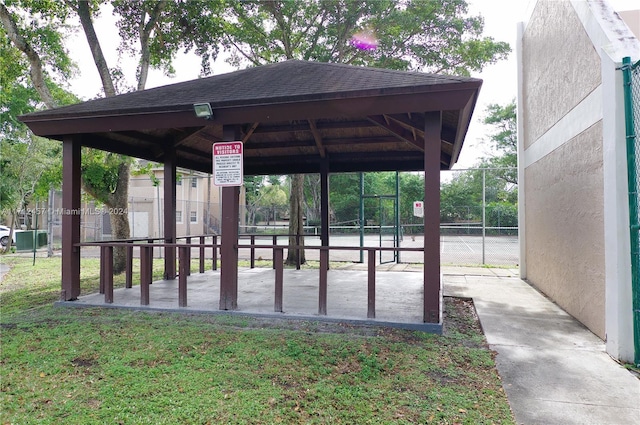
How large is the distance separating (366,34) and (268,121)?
865 centimetres

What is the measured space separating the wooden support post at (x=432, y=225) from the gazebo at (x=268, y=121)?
11mm

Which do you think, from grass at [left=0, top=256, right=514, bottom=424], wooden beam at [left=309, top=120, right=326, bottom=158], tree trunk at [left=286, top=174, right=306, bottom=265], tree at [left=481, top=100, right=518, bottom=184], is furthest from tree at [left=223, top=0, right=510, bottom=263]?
tree at [left=481, top=100, right=518, bottom=184]

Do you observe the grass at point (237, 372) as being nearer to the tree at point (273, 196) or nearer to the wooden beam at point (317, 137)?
the wooden beam at point (317, 137)

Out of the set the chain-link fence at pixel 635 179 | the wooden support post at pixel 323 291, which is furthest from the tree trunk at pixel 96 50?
the chain-link fence at pixel 635 179

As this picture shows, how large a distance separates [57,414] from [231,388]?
3.60 ft

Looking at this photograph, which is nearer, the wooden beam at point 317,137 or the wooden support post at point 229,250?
the wooden support post at point 229,250

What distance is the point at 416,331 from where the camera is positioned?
418 cm

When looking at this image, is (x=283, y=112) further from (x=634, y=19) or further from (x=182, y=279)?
(x=634, y=19)

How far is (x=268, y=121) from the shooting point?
186 inches

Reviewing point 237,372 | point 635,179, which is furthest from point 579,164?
point 237,372

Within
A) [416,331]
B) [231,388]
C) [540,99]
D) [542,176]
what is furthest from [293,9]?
[231,388]

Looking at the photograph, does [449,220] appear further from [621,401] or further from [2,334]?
[2,334]

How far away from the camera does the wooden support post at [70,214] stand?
533 centimetres

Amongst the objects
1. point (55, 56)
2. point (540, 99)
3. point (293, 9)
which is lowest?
point (540, 99)
